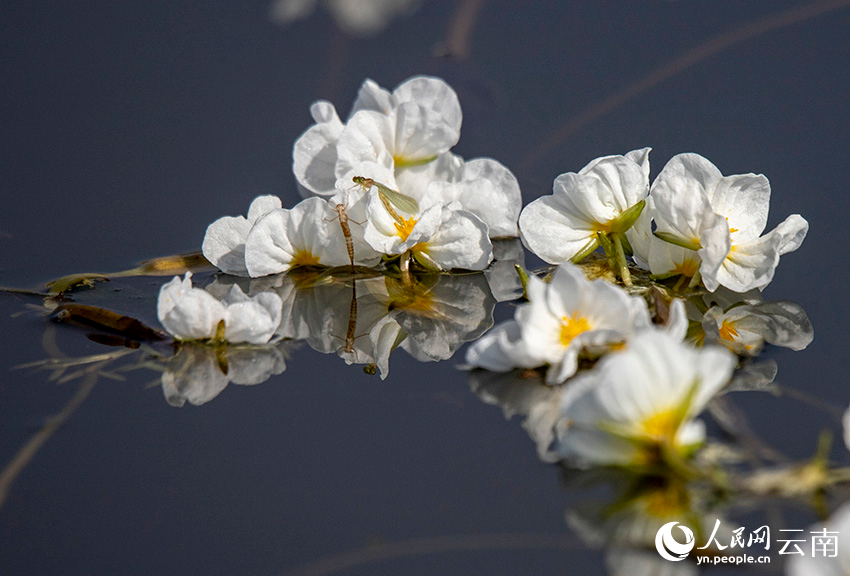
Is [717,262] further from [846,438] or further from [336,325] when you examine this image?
[336,325]

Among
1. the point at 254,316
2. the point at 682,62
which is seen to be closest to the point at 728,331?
the point at 254,316

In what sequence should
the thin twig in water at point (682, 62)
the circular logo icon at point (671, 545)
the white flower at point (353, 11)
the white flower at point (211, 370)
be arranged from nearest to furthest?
the circular logo icon at point (671, 545) → the white flower at point (211, 370) → the thin twig in water at point (682, 62) → the white flower at point (353, 11)

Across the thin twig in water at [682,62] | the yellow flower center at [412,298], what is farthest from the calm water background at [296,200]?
the yellow flower center at [412,298]

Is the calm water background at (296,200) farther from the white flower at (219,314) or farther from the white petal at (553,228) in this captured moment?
the white petal at (553,228)

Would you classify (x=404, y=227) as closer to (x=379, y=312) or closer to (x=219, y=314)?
(x=379, y=312)

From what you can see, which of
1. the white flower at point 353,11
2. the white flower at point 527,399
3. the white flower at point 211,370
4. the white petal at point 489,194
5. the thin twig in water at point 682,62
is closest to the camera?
the white flower at point 527,399

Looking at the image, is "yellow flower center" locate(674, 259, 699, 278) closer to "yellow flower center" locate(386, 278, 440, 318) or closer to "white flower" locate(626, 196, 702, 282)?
"white flower" locate(626, 196, 702, 282)

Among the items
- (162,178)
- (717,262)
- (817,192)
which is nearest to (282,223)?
(162,178)
